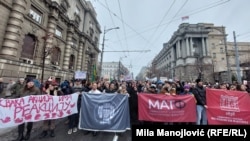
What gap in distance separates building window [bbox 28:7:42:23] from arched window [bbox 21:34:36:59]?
2033 millimetres

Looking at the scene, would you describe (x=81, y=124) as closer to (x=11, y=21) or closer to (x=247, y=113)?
(x=247, y=113)

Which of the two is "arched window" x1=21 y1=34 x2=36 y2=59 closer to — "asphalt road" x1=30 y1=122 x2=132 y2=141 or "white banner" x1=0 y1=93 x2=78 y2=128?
"white banner" x1=0 y1=93 x2=78 y2=128

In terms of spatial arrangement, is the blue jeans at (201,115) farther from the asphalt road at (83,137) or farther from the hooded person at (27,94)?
the hooded person at (27,94)

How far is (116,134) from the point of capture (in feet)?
17.7

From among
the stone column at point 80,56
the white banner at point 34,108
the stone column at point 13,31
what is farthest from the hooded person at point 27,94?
the stone column at point 80,56

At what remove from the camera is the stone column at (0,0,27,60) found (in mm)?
12312

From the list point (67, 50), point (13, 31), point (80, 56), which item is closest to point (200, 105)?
point (13, 31)

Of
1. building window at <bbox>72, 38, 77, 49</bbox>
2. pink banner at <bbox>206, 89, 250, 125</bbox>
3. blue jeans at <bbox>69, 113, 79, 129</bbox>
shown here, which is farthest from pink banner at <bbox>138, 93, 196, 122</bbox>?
building window at <bbox>72, 38, 77, 49</bbox>

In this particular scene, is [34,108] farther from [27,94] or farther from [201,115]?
[201,115]

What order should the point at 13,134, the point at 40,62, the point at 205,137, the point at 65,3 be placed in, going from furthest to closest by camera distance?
the point at 65,3 → the point at 40,62 → the point at 13,134 → the point at 205,137

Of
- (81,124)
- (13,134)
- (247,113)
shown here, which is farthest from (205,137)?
(13,134)

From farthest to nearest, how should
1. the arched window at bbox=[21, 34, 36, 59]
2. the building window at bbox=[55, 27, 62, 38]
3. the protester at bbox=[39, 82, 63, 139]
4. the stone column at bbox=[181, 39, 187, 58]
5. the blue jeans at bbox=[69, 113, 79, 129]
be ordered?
the stone column at bbox=[181, 39, 187, 58], the building window at bbox=[55, 27, 62, 38], the arched window at bbox=[21, 34, 36, 59], the blue jeans at bbox=[69, 113, 79, 129], the protester at bbox=[39, 82, 63, 139]

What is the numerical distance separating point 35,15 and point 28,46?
11.9 feet

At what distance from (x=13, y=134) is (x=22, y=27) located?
12005mm
